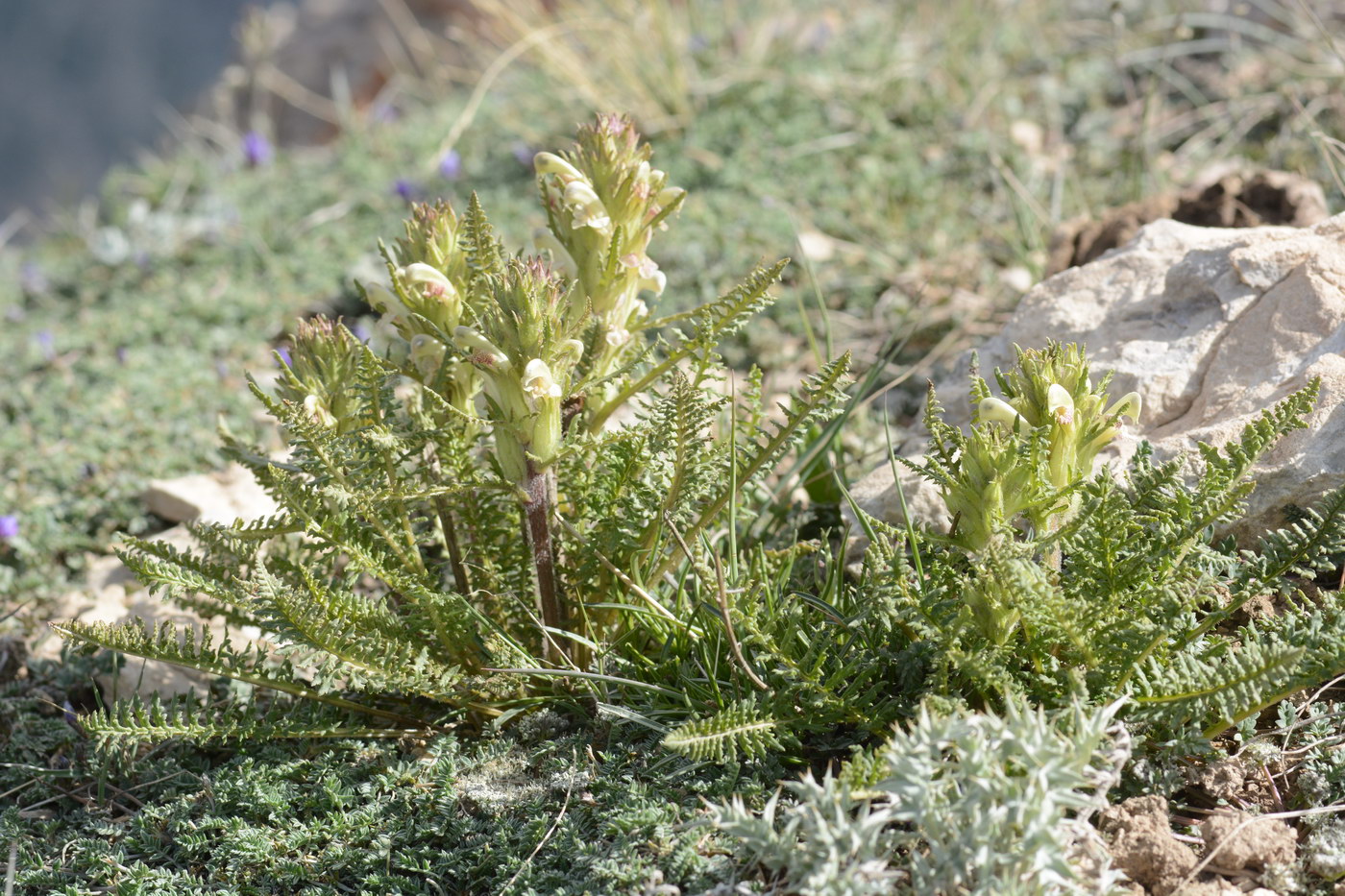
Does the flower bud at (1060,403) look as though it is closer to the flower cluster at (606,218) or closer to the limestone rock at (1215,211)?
the flower cluster at (606,218)

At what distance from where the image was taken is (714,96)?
209 inches

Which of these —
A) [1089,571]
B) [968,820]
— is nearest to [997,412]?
[1089,571]

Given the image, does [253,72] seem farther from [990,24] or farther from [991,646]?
[991,646]

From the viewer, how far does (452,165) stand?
4.99 m

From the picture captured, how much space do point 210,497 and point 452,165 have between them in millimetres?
2258

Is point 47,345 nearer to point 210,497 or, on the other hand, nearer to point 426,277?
point 210,497

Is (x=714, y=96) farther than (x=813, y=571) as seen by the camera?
Yes

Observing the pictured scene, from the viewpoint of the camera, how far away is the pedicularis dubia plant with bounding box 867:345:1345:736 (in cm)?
185

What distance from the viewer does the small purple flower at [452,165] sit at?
196 inches

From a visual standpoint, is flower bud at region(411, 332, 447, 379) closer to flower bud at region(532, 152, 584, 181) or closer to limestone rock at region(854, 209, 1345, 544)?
flower bud at region(532, 152, 584, 181)

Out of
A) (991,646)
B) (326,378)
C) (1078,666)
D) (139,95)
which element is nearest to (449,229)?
(326,378)

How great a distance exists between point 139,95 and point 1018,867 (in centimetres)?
1683

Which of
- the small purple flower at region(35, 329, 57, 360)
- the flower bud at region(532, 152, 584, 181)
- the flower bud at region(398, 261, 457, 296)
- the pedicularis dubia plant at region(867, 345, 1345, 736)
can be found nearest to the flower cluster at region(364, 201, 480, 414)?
the flower bud at region(398, 261, 457, 296)

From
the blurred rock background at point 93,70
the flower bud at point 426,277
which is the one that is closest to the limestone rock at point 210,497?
the flower bud at point 426,277
